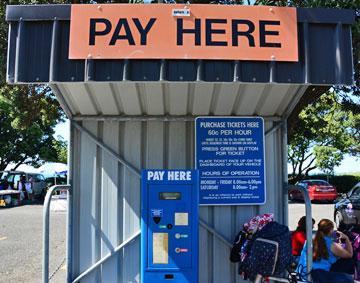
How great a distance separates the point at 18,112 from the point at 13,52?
9.86 m

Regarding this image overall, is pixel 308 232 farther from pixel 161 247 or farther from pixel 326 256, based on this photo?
pixel 161 247

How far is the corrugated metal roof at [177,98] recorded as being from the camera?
18.5 feet

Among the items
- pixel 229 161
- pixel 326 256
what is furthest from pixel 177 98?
pixel 326 256

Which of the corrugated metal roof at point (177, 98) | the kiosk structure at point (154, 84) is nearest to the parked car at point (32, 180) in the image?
the kiosk structure at point (154, 84)

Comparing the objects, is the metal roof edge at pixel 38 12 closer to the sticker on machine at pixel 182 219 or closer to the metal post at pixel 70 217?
the metal post at pixel 70 217

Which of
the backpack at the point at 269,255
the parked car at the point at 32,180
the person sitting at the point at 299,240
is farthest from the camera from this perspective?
the parked car at the point at 32,180

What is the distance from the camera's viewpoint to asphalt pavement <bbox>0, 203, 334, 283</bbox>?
889cm

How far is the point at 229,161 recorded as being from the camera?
20.6 ft

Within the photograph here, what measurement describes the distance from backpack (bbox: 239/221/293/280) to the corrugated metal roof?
1659 mm

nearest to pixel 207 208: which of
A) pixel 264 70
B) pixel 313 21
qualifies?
pixel 264 70

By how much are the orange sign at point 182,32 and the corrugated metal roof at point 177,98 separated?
535mm

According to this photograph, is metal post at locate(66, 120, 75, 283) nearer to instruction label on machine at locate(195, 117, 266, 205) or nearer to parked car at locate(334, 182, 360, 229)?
instruction label on machine at locate(195, 117, 266, 205)

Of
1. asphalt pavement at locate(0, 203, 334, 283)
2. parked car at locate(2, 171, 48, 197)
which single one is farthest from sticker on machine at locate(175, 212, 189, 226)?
parked car at locate(2, 171, 48, 197)

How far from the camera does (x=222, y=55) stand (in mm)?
5031
